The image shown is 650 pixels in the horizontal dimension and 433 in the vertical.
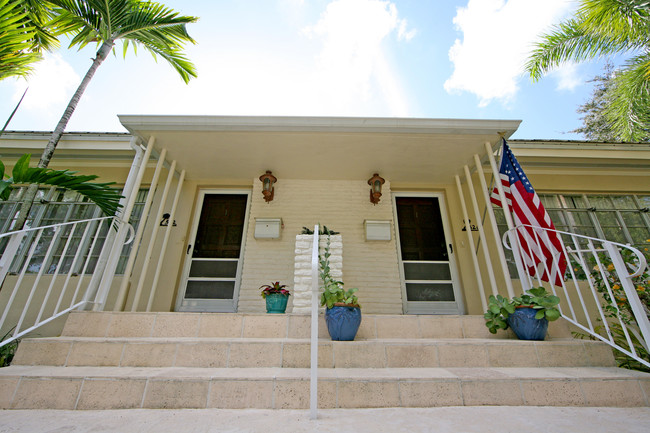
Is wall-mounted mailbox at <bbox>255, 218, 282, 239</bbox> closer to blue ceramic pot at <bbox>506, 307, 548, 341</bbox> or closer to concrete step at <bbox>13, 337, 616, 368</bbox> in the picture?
concrete step at <bbox>13, 337, 616, 368</bbox>

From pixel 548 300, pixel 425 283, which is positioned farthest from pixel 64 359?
pixel 425 283

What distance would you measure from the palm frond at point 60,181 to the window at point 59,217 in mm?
1476

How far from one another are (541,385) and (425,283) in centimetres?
248

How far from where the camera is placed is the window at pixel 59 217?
12.9 ft

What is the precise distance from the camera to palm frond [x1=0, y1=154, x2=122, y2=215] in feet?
7.27

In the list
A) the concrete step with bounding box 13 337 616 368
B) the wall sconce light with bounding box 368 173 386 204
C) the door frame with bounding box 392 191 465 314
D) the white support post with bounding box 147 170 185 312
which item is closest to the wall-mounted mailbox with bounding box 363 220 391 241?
the door frame with bounding box 392 191 465 314

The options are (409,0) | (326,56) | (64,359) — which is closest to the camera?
(64,359)

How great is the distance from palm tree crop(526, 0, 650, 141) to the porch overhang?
276 cm

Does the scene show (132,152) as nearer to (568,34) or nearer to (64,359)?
(64,359)

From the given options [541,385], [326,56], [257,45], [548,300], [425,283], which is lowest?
[541,385]

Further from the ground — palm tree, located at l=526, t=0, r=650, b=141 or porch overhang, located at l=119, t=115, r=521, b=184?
palm tree, located at l=526, t=0, r=650, b=141

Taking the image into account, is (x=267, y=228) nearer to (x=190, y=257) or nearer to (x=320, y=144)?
(x=190, y=257)

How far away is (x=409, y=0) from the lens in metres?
5.05

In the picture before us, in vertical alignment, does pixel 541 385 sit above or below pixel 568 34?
below
